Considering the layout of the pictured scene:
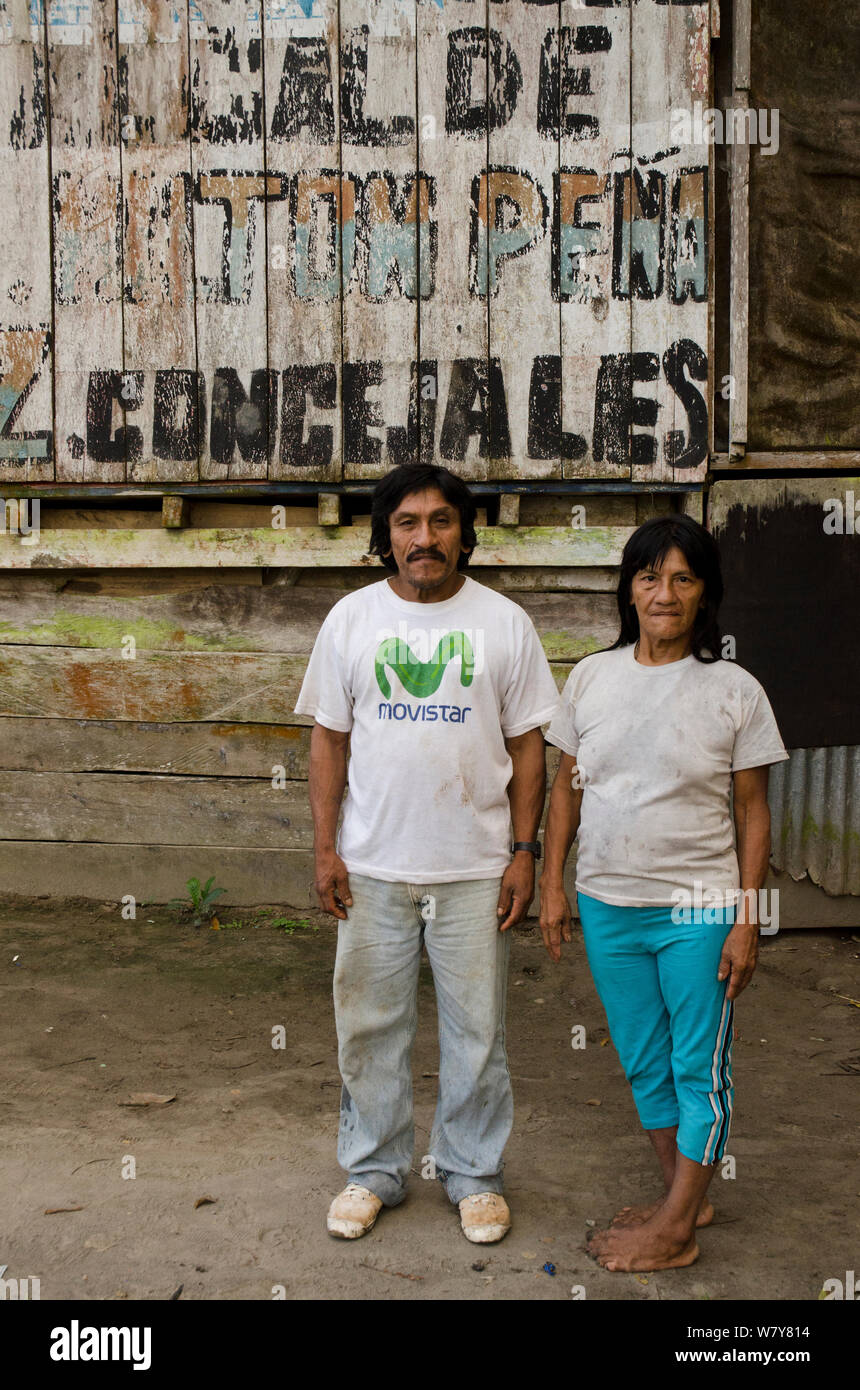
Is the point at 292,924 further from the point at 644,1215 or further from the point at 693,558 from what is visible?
the point at 693,558

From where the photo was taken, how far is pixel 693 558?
8.85ft

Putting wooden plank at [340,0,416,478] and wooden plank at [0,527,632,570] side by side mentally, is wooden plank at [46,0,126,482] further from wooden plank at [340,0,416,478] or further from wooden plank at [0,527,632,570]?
wooden plank at [340,0,416,478]

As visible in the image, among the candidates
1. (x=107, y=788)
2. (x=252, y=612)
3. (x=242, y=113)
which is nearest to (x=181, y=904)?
(x=107, y=788)

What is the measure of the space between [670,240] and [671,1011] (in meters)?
3.35

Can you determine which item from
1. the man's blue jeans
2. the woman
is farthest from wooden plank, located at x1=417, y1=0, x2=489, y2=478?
the man's blue jeans

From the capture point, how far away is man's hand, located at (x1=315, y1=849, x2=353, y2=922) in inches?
113

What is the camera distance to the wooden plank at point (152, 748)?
516 centimetres

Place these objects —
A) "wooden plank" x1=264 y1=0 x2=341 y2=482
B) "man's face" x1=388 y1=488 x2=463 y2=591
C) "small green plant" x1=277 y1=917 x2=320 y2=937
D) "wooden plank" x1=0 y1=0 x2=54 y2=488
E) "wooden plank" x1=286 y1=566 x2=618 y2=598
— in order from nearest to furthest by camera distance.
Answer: "man's face" x1=388 y1=488 x2=463 y2=591
"wooden plank" x1=264 y1=0 x2=341 y2=482
"wooden plank" x1=0 y1=0 x2=54 y2=488
"wooden plank" x1=286 y1=566 x2=618 y2=598
"small green plant" x1=277 y1=917 x2=320 y2=937

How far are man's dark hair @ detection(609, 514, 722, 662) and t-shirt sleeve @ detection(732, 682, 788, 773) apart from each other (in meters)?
0.15

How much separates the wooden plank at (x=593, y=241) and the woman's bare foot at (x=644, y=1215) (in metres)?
2.92

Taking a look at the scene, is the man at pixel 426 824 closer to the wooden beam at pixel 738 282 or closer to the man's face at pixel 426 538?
the man's face at pixel 426 538

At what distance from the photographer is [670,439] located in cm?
480

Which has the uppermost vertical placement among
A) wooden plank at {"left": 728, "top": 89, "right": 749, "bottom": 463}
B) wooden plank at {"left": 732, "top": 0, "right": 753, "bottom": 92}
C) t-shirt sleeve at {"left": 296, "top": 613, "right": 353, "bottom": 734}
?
wooden plank at {"left": 732, "top": 0, "right": 753, "bottom": 92}

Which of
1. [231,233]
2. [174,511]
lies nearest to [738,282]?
[231,233]
